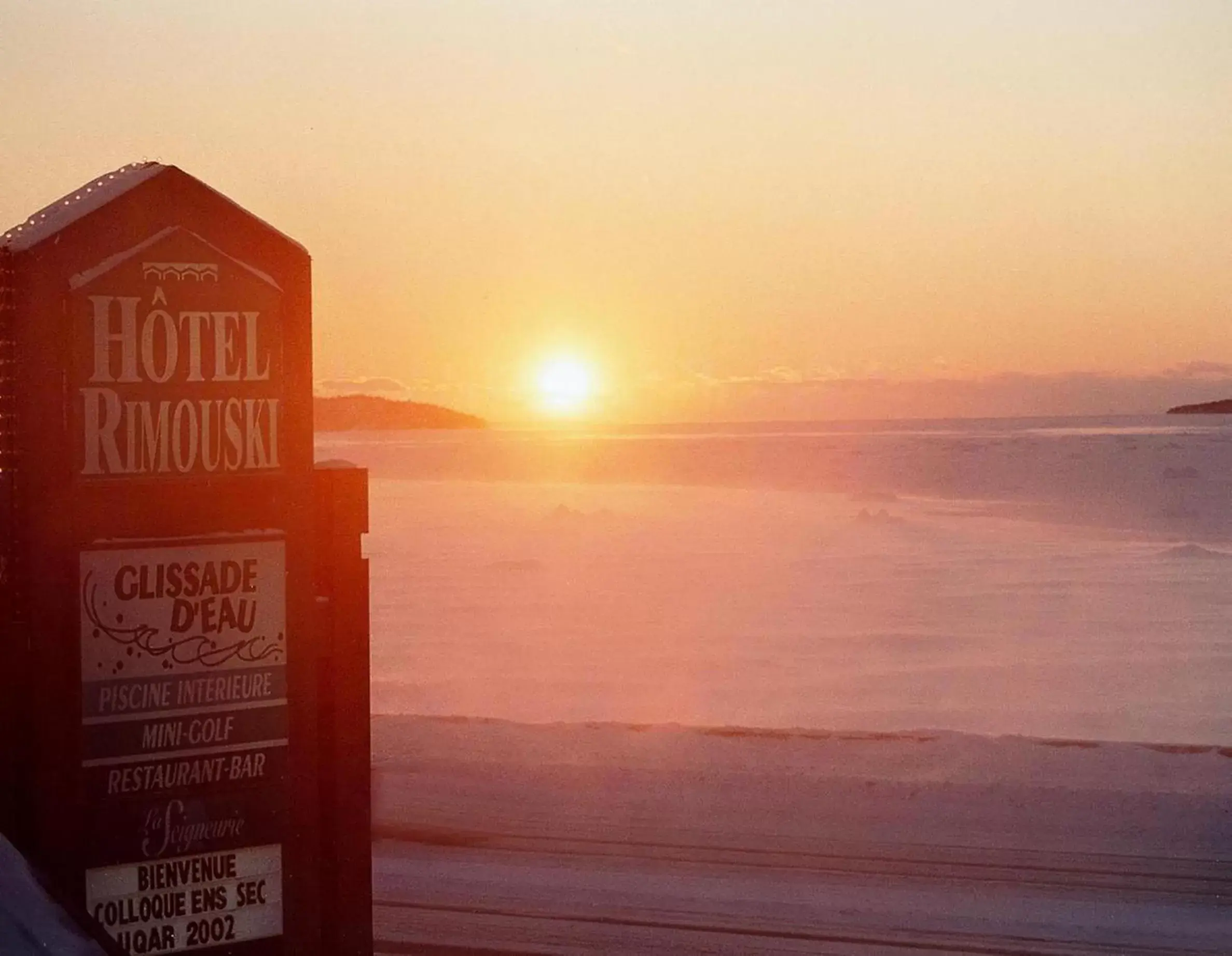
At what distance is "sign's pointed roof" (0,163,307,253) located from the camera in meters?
5.15

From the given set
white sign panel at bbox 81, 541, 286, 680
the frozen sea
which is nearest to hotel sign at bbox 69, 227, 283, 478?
white sign panel at bbox 81, 541, 286, 680

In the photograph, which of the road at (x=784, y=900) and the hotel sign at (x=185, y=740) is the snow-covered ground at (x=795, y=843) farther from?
the hotel sign at (x=185, y=740)

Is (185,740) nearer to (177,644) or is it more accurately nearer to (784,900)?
(177,644)

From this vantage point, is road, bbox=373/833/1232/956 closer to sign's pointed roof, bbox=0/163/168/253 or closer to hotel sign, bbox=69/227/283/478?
hotel sign, bbox=69/227/283/478

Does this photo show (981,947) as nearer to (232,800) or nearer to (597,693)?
(232,800)

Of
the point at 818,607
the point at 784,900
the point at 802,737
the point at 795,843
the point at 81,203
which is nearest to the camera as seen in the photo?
the point at 81,203

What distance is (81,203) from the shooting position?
526 cm

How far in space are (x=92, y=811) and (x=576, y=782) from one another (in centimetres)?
574

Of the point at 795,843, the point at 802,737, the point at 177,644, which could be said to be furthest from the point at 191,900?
the point at 802,737

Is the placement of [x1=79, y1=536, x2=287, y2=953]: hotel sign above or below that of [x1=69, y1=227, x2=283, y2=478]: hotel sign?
below

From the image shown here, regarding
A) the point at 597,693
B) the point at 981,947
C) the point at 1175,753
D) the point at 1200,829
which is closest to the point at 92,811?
the point at 981,947

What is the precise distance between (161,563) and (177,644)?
29cm

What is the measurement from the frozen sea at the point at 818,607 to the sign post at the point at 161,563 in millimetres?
9101

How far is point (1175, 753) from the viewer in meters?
11.1
